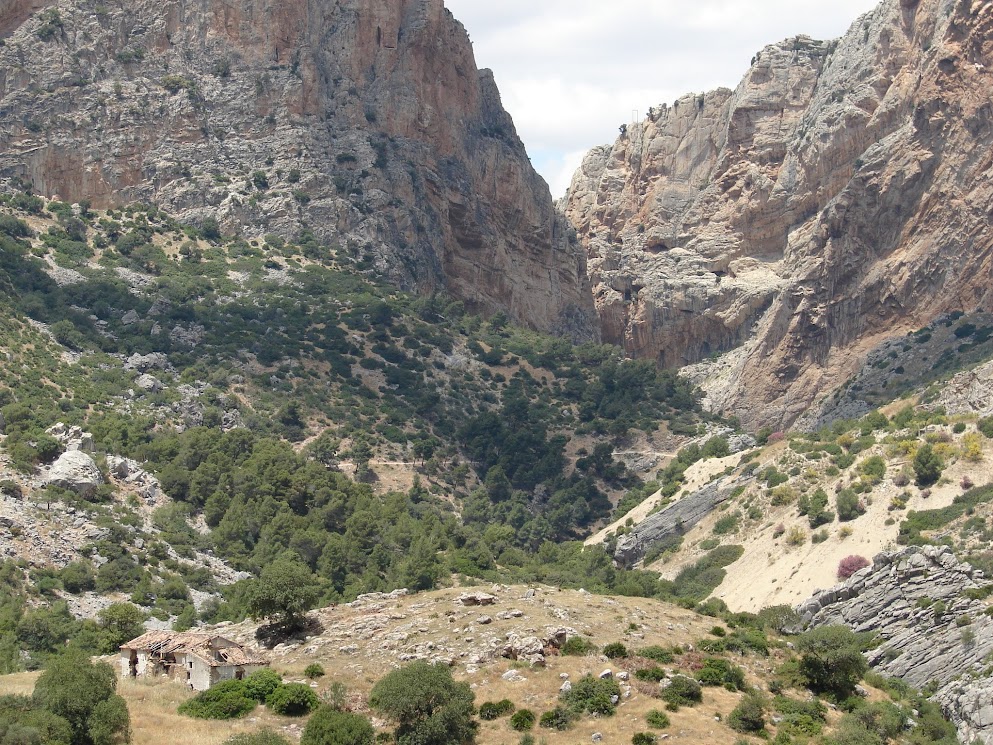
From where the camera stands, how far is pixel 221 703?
1657 inches

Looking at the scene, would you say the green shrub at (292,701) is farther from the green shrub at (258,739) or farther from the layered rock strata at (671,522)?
the layered rock strata at (671,522)

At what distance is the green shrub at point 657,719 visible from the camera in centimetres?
4112

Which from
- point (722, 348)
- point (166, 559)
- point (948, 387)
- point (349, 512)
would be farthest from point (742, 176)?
point (166, 559)

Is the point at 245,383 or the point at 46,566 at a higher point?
the point at 245,383

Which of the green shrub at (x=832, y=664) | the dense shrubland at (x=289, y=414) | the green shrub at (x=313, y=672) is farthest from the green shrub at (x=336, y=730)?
the green shrub at (x=832, y=664)

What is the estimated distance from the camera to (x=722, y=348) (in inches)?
5064

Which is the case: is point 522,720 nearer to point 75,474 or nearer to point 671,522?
point 75,474

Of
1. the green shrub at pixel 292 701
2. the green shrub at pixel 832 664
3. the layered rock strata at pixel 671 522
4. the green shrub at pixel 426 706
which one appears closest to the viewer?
the green shrub at pixel 426 706

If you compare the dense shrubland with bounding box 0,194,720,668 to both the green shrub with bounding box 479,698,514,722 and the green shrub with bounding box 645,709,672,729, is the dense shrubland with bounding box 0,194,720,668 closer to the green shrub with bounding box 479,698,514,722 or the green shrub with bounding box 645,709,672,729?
the green shrub with bounding box 479,698,514,722

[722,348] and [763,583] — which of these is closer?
[763,583]

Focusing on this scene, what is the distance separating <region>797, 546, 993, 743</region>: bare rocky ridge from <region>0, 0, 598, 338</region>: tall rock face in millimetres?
62505

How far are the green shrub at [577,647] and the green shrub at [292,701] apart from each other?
340 inches

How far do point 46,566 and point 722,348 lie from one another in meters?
80.6

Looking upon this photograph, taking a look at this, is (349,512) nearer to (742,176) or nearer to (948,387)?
(948,387)
